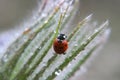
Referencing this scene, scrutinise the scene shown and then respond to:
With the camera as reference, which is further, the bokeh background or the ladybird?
the bokeh background

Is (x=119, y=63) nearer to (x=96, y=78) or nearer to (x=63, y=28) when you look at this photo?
(x=96, y=78)

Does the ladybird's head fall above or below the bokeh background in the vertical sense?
below

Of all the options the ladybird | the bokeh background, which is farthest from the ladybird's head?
the bokeh background

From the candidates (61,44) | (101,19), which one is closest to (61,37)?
(61,44)

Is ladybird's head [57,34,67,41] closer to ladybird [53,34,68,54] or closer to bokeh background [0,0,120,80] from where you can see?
ladybird [53,34,68,54]

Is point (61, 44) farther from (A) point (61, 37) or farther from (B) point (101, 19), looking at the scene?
(B) point (101, 19)

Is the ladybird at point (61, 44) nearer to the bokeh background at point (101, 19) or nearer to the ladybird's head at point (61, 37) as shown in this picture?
the ladybird's head at point (61, 37)
